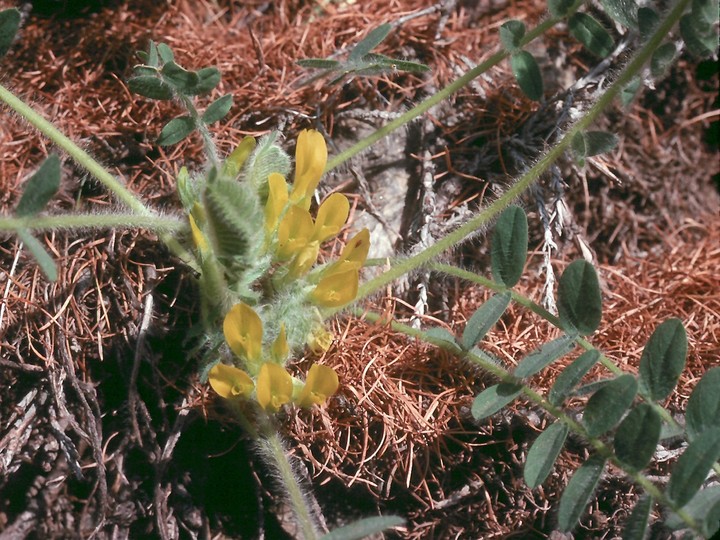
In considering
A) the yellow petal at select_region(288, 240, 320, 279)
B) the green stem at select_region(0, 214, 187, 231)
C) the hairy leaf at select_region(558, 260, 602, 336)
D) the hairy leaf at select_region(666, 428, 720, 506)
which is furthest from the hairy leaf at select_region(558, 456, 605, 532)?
the green stem at select_region(0, 214, 187, 231)

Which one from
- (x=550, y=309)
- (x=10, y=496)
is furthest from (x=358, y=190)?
(x=10, y=496)

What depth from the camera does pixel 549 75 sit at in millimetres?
2184

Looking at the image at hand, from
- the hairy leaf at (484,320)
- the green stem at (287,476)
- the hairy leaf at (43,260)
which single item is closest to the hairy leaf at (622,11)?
the hairy leaf at (484,320)

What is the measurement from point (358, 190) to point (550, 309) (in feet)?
1.88

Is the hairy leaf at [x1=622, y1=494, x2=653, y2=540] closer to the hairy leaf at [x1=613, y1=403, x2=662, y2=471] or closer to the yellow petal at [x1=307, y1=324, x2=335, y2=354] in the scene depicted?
the hairy leaf at [x1=613, y1=403, x2=662, y2=471]

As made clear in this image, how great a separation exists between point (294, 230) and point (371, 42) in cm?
49

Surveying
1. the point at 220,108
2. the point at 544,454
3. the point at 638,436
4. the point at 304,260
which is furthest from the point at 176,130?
the point at 638,436

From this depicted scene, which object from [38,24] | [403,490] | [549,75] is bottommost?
[403,490]

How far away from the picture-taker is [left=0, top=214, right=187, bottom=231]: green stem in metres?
1.42

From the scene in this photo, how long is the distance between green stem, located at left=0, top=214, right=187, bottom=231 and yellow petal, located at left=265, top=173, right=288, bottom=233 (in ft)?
0.59

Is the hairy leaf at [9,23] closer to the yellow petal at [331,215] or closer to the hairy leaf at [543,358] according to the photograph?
the yellow petal at [331,215]

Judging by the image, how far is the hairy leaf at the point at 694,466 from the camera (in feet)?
4.30

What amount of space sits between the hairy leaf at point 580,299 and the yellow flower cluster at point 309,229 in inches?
15.7

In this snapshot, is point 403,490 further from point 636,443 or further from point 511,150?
point 511,150
